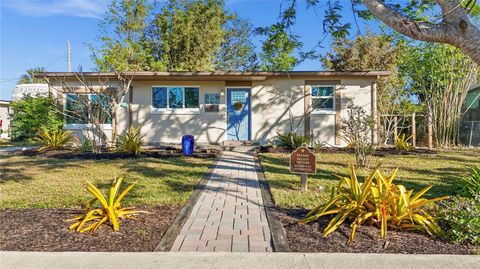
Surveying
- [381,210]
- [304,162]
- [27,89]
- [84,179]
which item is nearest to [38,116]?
[84,179]

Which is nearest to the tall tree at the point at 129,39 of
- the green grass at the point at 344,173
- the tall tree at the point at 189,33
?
the tall tree at the point at 189,33

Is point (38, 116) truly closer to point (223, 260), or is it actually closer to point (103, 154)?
point (103, 154)

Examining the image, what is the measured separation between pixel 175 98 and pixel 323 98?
6.23m

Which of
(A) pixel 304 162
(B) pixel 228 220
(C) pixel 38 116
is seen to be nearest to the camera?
(B) pixel 228 220

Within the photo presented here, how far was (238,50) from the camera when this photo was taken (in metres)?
29.4

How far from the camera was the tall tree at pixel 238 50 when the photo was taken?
29.0 metres

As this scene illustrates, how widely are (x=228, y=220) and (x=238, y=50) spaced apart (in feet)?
85.7

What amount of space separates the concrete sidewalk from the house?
11.0 metres

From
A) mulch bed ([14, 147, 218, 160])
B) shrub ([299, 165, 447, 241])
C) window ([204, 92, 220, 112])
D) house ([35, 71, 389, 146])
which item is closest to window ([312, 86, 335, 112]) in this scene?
house ([35, 71, 389, 146])

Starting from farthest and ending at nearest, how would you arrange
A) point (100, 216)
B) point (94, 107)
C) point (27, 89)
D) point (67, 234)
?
point (27, 89) < point (94, 107) < point (100, 216) < point (67, 234)

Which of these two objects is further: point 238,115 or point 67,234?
point 238,115

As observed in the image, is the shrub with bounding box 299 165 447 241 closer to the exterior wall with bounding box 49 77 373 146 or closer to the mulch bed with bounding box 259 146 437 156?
the mulch bed with bounding box 259 146 437 156

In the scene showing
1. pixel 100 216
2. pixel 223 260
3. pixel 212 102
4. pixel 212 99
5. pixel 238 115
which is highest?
pixel 212 99

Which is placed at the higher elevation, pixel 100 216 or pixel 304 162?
pixel 304 162
